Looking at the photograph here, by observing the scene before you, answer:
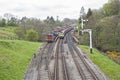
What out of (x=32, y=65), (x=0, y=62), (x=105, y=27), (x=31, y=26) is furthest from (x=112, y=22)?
(x=0, y=62)

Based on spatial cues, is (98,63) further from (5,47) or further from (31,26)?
(31,26)

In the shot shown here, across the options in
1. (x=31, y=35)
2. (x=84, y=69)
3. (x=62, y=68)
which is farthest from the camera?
(x=31, y=35)

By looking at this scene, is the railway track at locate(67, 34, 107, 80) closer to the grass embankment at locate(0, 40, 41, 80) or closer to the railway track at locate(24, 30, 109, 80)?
the railway track at locate(24, 30, 109, 80)

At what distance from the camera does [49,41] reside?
240 ft

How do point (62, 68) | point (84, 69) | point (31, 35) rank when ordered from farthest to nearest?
point (31, 35), point (62, 68), point (84, 69)

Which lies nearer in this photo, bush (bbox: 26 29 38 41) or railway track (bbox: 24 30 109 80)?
railway track (bbox: 24 30 109 80)

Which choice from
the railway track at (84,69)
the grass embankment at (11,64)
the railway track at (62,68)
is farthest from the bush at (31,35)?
the railway track at (84,69)

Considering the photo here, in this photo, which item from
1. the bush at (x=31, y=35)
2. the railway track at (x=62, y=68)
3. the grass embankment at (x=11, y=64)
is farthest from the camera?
the bush at (x=31, y=35)

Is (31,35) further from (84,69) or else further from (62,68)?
(84,69)

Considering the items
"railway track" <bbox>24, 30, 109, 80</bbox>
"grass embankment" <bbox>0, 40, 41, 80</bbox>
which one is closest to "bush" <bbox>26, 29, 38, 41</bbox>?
"railway track" <bbox>24, 30, 109, 80</bbox>

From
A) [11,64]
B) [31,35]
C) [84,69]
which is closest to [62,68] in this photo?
[84,69]

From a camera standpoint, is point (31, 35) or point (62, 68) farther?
point (31, 35)

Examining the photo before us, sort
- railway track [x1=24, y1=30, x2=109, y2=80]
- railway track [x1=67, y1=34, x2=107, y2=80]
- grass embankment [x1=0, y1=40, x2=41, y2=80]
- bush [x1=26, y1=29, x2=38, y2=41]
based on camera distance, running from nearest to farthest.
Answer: grass embankment [x1=0, y1=40, x2=41, y2=80] → railway track [x1=67, y1=34, x2=107, y2=80] → railway track [x1=24, y1=30, x2=109, y2=80] → bush [x1=26, y1=29, x2=38, y2=41]

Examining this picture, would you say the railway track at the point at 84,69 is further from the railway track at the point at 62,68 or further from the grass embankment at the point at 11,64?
the grass embankment at the point at 11,64
